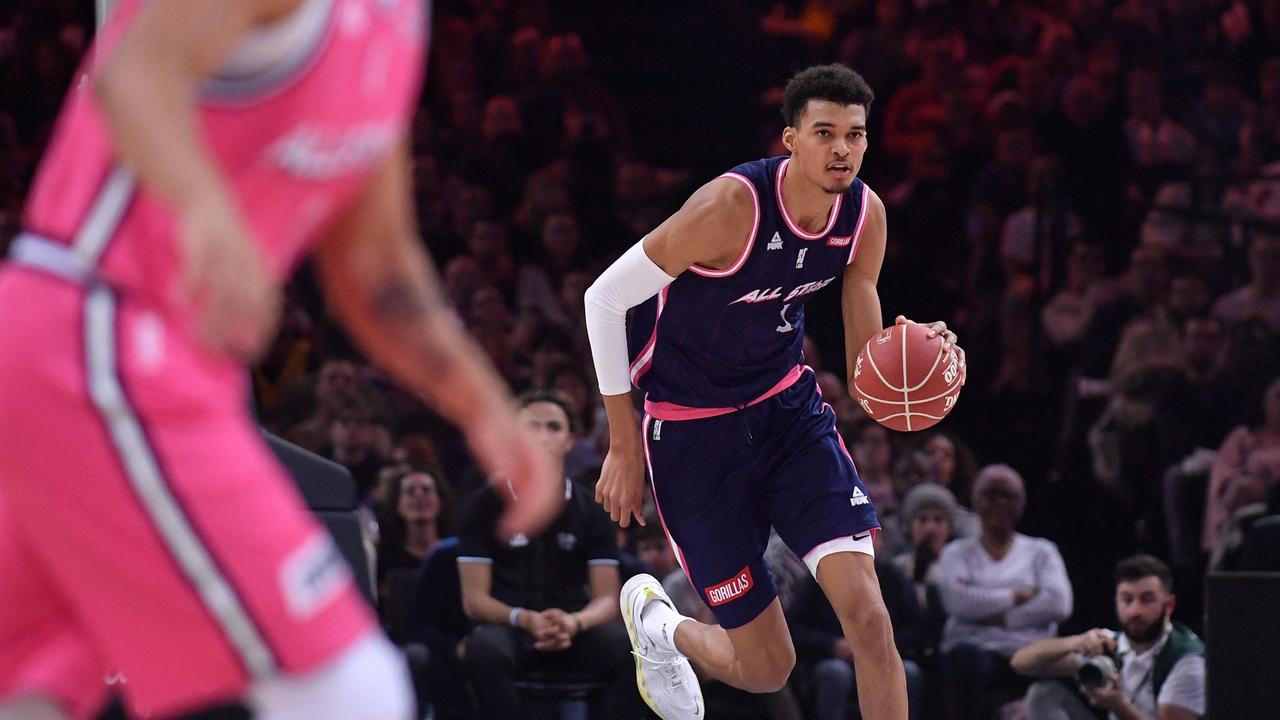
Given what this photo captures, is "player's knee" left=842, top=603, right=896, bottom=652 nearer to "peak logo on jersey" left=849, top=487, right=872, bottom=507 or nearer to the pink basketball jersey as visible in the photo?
"peak logo on jersey" left=849, top=487, right=872, bottom=507

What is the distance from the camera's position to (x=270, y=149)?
2.11 m

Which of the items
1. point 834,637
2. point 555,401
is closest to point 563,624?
point 555,401

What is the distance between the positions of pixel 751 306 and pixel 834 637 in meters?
2.60

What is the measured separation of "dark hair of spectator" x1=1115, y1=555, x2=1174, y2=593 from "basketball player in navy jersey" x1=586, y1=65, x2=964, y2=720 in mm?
2312

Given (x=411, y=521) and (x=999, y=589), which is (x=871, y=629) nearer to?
(x=999, y=589)

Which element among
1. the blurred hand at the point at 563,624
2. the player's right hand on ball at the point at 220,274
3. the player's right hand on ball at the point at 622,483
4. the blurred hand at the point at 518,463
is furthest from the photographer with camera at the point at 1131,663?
the player's right hand on ball at the point at 220,274

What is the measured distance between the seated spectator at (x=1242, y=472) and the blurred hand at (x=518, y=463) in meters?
5.84

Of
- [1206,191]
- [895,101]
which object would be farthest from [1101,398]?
[895,101]

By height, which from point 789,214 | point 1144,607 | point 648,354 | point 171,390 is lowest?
point 1144,607

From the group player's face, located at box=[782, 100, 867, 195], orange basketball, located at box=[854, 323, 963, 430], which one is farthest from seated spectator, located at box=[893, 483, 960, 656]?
player's face, located at box=[782, 100, 867, 195]

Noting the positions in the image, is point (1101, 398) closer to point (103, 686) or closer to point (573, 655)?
point (573, 655)

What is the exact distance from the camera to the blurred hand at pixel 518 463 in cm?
238

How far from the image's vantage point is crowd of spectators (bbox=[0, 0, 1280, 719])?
24.2ft

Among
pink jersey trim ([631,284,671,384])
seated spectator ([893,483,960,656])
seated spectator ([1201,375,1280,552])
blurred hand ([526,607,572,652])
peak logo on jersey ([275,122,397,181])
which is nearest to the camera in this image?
peak logo on jersey ([275,122,397,181])
